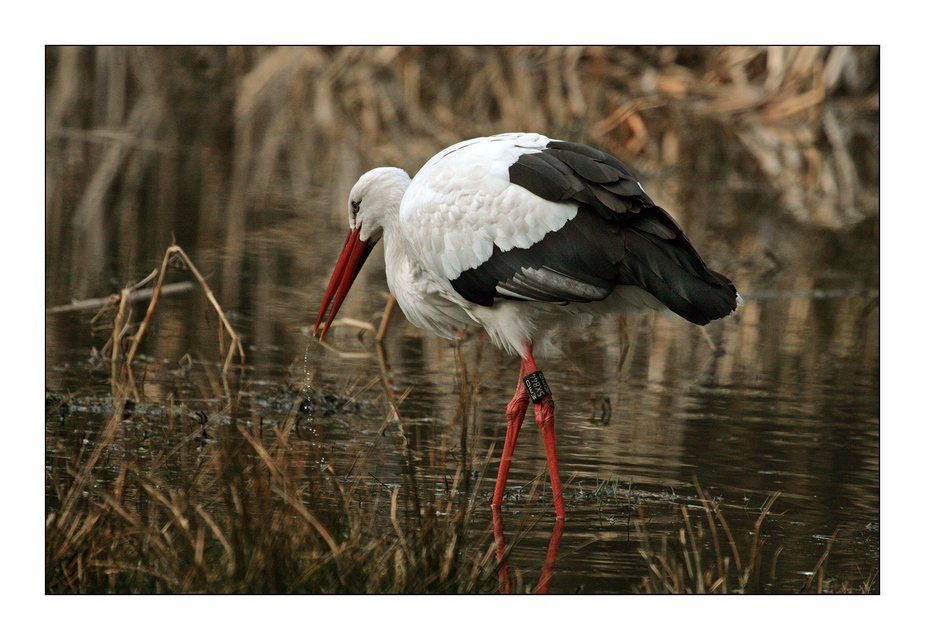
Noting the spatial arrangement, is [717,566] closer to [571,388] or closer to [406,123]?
[571,388]

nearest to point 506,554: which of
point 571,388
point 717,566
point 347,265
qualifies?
point 717,566

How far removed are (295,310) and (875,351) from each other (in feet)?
14.4

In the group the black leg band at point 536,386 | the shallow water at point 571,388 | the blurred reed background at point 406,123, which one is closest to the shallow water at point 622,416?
the shallow water at point 571,388

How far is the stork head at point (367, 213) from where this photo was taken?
621cm

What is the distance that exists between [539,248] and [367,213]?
1285mm

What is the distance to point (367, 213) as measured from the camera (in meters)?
6.32

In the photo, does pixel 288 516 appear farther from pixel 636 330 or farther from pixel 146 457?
pixel 636 330

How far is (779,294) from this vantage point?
36.3ft

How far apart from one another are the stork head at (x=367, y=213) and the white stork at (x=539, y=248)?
31 centimetres

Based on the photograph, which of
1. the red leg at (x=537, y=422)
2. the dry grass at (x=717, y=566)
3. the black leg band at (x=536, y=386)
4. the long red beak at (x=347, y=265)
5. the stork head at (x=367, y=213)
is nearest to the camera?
the dry grass at (x=717, y=566)

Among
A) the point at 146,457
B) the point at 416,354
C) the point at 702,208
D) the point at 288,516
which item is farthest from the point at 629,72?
the point at 288,516

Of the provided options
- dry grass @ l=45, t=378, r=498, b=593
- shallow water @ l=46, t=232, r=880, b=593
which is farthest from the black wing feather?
dry grass @ l=45, t=378, r=498, b=593

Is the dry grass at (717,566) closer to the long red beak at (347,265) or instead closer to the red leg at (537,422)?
the red leg at (537,422)

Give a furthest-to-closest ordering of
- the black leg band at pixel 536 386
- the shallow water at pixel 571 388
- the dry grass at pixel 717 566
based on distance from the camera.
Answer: the black leg band at pixel 536 386 < the shallow water at pixel 571 388 < the dry grass at pixel 717 566
